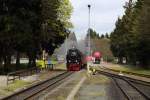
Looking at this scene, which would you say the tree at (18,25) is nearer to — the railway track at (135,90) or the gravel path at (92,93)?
the railway track at (135,90)

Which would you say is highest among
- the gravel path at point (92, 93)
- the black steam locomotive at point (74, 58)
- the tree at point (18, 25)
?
the tree at point (18, 25)

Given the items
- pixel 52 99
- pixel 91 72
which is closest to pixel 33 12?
pixel 91 72

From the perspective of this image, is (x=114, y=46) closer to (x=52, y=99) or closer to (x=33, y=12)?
(x=33, y=12)

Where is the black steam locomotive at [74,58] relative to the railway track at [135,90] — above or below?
above

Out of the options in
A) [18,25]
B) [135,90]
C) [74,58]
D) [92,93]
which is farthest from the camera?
[74,58]

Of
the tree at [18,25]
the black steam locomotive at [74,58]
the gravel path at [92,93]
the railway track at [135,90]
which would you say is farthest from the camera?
the black steam locomotive at [74,58]

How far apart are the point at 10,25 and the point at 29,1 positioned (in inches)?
184

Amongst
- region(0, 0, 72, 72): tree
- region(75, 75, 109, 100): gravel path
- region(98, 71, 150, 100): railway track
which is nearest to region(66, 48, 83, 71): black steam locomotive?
region(0, 0, 72, 72): tree

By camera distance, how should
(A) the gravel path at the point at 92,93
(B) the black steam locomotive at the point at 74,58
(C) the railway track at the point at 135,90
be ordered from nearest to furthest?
(A) the gravel path at the point at 92,93, (C) the railway track at the point at 135,90, (B) the black steam locomotive at the point at 74,58

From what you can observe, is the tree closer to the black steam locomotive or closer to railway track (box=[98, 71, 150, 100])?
railway track (box=[98, 71, 150, 100])

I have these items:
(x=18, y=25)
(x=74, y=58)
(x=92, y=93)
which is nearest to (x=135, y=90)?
(x=92, y=93)

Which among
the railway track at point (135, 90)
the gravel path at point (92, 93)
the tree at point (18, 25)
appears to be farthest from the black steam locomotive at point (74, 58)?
the gravel path at point (92, 93)

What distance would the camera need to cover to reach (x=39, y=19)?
60.4 meters

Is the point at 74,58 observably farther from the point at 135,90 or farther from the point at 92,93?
the point at 92,93
